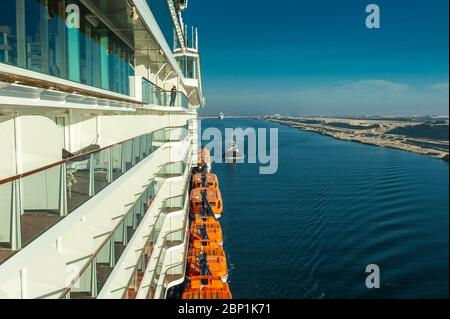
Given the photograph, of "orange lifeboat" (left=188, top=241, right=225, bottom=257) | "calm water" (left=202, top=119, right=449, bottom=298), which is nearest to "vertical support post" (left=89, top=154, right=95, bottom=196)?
"calm water" (left=202, top=119, right=449, bottom=298)

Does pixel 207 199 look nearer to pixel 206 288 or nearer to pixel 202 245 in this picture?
pixel 202 245

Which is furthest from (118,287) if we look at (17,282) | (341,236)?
(341,236)

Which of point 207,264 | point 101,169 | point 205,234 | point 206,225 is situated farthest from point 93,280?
point 206,225

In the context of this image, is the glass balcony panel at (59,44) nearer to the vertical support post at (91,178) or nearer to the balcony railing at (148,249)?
the vertical support post at (91,178)

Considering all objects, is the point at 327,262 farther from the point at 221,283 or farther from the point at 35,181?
the point at 35,181

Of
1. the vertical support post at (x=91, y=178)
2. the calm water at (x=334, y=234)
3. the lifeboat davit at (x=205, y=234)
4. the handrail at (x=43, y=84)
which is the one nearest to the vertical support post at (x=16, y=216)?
the handrail at (x=43, y=84)

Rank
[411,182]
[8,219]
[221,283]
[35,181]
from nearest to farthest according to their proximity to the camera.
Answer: [8,219], [35,181], [221,283], [411,182]
